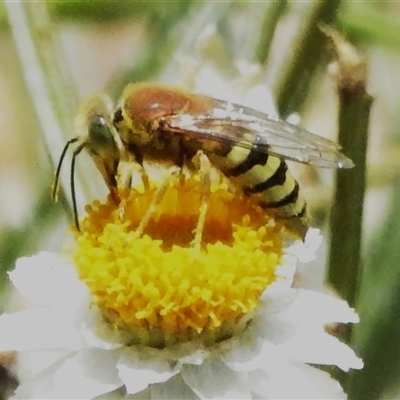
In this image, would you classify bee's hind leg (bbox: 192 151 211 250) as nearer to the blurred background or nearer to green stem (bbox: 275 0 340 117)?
the blurred background

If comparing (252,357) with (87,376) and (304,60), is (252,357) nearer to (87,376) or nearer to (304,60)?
(87,376)

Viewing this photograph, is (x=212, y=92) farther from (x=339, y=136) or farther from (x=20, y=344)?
(x=20, y=344)

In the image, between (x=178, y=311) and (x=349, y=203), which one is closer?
(x=178, y=311)

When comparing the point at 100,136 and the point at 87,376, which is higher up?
the point at 100,136

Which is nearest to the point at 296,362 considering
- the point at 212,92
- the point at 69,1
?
the point at 212,92

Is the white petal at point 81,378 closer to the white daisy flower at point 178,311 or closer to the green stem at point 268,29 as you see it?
the white daisy flower at point 178,311

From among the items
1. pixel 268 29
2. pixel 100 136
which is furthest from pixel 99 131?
pixel 268 29

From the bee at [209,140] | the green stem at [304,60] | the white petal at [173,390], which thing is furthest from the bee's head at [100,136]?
the green stem at [304,60]
